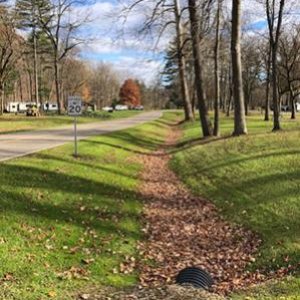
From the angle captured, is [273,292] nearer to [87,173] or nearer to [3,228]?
[3,228]

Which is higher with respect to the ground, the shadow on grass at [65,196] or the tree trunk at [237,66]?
the tree trunk at [237,66]

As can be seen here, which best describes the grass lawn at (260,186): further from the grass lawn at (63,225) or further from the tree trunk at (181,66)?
the tree trunk at (181,66)

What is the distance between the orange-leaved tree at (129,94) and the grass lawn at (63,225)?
5200 inches

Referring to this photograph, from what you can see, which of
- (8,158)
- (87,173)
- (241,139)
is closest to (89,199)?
(87,173)

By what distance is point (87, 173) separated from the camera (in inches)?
648

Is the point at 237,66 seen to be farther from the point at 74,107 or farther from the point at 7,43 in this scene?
the point at 7,43

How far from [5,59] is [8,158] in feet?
123

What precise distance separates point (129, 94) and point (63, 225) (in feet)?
463

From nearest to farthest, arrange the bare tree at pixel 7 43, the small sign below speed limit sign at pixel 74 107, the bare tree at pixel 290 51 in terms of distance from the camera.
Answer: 1. the small sign below speed limit sign at pixel 74 107
2. the bare tree at pixel 290 51
3. the bare tree at pixel 7 43

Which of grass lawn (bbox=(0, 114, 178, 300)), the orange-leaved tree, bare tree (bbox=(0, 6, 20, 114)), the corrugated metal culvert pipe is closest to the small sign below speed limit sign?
grass lawn (bbox=(0, 114, 178, 300))

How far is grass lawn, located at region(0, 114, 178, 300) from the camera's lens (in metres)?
7.94

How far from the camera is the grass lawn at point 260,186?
937 cm

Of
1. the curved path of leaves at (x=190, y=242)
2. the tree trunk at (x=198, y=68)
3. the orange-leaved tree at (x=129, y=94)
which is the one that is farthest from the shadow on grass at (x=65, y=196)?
the orange-leaved tree at (x=129, y=94)

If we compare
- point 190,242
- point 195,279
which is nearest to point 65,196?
point 190,242
